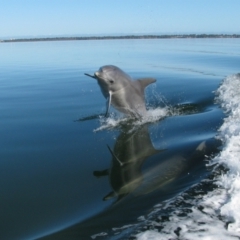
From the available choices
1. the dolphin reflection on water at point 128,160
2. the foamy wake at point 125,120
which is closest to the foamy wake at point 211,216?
the dolphin reflection on water at point 128,160

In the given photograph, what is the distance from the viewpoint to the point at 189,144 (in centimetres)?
940

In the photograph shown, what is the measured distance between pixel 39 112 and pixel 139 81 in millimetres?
3913

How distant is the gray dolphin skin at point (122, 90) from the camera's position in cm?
1148

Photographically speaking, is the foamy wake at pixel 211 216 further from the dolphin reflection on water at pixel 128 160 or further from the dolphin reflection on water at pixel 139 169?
the dolphin reflection on water at pixel 128 160

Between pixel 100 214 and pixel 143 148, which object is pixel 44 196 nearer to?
pixel 100 214

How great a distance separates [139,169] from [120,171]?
1.39 ft

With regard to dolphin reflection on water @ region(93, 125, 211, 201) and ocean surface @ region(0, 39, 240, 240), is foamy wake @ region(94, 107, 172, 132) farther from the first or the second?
dolphin reflection on water @ region(93, 125, 211, 201)

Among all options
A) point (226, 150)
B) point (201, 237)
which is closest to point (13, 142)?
point (226, 150)

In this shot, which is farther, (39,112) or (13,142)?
(39,112)

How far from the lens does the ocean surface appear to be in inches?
219

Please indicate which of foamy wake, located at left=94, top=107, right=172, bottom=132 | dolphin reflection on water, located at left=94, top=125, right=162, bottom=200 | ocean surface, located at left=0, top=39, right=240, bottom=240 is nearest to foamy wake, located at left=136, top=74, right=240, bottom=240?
ocean surface, located at left=0, top=39, right=240, bottom=240

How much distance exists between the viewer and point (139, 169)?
320 inches

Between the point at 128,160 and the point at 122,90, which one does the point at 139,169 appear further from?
the point at 122,90

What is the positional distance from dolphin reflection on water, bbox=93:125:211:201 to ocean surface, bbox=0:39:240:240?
0.02m
